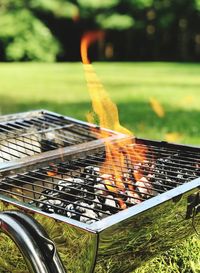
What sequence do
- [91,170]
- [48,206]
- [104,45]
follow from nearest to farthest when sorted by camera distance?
[48,206] < [91,170] < [104,45]

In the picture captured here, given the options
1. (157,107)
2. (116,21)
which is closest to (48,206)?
(157,107)

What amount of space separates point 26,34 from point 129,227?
1720 centimetres

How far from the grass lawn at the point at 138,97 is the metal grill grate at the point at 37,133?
768mm

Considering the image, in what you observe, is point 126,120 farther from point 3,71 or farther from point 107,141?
point 3,71

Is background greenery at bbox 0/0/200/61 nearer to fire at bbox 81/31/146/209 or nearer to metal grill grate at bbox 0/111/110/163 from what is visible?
metal grill grate at bbox 0/111/110/163

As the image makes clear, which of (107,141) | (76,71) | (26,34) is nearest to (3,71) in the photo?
A: (76,71)

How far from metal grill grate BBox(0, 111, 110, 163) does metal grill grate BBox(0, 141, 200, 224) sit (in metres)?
0.26

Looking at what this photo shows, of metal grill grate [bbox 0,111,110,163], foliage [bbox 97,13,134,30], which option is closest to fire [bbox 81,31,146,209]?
metal grill grate [bbox 0,111,110,163]

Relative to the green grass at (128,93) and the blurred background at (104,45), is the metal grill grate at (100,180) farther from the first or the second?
the blurred background at (104,45)

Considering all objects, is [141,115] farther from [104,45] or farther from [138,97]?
[104,45]

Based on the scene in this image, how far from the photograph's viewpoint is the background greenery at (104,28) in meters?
18.5

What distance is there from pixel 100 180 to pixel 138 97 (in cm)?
672

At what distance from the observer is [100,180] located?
243 centimetres

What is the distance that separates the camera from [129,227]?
1938 mm
